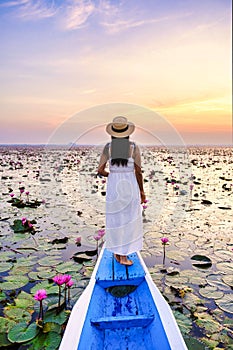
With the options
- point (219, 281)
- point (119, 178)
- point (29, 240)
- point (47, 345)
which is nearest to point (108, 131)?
point (119, 178)

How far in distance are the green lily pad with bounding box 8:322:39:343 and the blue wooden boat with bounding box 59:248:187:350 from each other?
539 millimetres

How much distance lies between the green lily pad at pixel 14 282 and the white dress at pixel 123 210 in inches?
49.5

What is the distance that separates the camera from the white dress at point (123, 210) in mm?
2453

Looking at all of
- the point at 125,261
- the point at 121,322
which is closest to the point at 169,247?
the point at 125,261

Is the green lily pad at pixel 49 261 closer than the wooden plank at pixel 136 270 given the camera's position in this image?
No

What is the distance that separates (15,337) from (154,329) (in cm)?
120

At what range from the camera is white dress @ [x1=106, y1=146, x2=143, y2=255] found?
2453 mm

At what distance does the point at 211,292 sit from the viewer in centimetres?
310

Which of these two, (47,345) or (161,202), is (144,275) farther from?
(161,202)

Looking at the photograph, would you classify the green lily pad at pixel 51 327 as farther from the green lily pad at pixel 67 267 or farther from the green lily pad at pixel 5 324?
the green lily pad at pixel 67 267

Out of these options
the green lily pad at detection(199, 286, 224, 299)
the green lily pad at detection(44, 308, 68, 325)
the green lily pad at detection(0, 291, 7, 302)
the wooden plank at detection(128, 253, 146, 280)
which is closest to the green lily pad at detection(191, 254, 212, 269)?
the green lily pad at detection(199, 286, 224, 299)

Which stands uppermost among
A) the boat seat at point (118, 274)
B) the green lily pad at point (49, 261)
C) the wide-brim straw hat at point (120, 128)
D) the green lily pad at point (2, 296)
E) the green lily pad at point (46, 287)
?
the wide-brim straw hat at point (120, 128)

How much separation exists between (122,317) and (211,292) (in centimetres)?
173

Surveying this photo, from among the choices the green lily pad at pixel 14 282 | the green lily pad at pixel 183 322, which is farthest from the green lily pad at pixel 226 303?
the green lily pad at pixel 14 282
